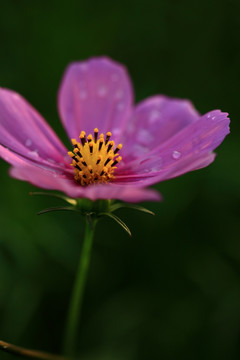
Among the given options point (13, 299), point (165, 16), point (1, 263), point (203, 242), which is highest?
point (165, 16)

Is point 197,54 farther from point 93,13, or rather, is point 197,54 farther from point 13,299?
point 13,299

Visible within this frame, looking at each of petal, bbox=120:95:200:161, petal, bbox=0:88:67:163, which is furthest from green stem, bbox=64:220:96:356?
petal, bbox=120:95:200:161

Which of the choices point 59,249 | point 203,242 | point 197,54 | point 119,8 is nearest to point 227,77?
point 197,54

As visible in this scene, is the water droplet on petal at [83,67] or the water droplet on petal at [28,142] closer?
the water droplet on petal at [28,142]

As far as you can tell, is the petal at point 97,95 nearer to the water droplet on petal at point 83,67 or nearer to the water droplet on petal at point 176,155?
the water droplet on petal at point 83,67

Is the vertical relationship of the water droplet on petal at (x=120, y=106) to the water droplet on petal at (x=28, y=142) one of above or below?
above

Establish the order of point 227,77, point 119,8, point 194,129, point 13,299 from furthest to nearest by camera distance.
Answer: point 119,8 < point 227,77 < point 13,299 < point 194,129

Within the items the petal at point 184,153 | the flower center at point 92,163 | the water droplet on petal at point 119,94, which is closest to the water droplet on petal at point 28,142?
the flower center at point 92,163

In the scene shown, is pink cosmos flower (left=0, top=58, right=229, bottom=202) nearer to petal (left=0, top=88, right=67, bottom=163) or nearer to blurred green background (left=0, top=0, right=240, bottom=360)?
petal (left=0, top=88, right=67, bottom=163)

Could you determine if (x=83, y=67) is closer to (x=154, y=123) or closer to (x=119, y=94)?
(x=119, y=94)
